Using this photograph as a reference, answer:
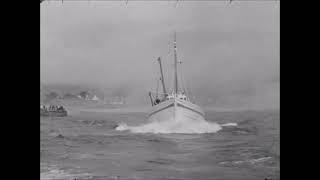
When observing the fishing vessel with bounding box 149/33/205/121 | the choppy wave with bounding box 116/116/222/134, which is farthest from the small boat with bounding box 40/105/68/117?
the fishing vessel with bounding box 149/33/205/121

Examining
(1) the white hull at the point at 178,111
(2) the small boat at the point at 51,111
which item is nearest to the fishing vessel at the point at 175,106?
(1) the white hull at the point at 178,111

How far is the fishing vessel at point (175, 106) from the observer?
2.51 meters

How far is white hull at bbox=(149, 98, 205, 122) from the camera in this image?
251cm

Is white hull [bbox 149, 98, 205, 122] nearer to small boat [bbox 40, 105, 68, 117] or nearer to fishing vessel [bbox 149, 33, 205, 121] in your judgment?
fishing vessel [bbox 149, 33, 205, 121]

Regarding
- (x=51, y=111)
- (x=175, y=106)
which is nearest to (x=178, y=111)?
(x=175, y=106)

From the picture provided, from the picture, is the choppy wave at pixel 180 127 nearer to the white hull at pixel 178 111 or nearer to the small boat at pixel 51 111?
the white hull at pixel 178 111

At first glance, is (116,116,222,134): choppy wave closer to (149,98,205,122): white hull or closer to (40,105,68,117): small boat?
(149,98,205,122): white hull

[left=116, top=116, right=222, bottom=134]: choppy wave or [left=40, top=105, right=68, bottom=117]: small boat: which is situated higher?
[left=40, top=105, right=68, bottom=117]: small boat

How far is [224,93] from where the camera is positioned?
100.0 inches

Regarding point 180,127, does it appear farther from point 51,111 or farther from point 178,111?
point 51,111
